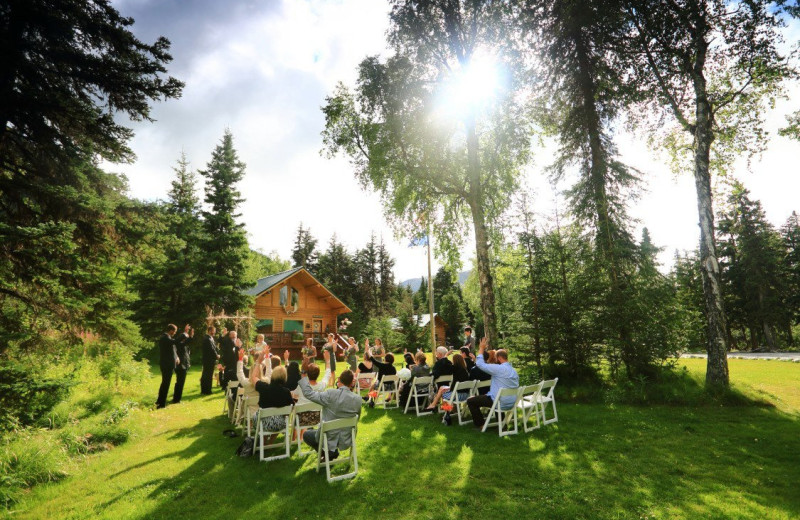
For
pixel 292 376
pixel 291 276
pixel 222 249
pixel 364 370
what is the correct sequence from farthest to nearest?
pixel 291 276, pixel 222 249, pixel 364 370, pixel 292 376

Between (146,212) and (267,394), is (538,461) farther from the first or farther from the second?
(146,212)

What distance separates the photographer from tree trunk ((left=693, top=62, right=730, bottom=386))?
9.65m

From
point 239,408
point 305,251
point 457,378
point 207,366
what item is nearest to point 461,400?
point 457,378

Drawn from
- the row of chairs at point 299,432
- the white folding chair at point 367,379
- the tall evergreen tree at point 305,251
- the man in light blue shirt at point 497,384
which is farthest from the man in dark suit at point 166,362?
the tall evergreen tree at point 305,251

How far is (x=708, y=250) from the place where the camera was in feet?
33.6

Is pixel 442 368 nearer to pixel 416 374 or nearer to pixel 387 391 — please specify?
pixel 416 374

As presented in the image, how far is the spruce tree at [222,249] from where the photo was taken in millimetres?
20578

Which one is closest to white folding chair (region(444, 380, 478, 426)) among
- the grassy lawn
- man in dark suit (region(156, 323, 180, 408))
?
the grassy lawn

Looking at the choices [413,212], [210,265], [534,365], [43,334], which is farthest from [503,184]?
[210,265]

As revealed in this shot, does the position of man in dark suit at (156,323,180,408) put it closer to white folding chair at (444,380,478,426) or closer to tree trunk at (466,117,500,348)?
white folding chair at (444,380,478,426)

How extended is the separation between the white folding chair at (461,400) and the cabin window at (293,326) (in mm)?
22213

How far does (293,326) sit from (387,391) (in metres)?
20.1

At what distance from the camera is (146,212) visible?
7.82 meters

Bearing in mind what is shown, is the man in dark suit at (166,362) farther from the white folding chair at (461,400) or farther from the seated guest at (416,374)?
the white folding chair at (461,400)
